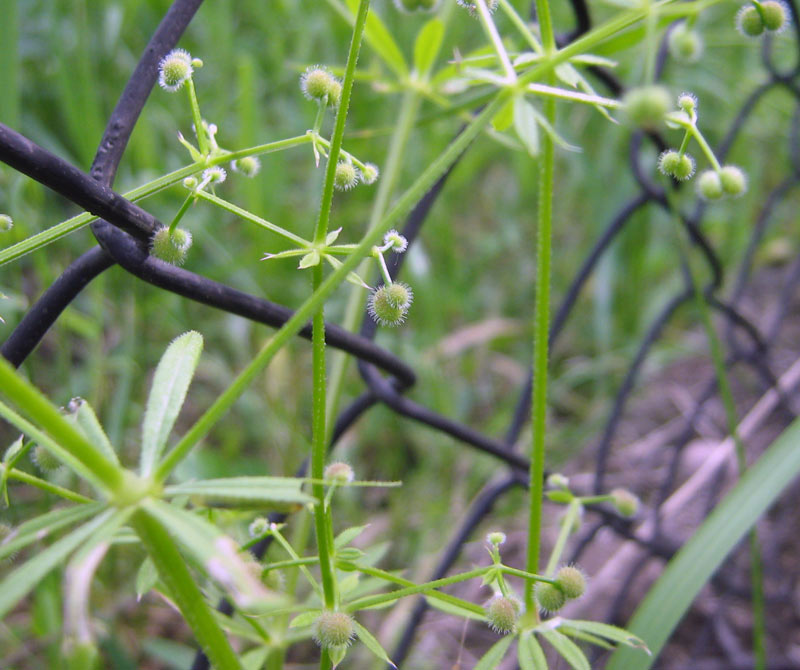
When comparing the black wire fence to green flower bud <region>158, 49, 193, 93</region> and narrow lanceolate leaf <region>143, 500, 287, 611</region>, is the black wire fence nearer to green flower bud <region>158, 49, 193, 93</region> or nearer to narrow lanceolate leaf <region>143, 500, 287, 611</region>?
green flower bud <region>158, 49, 193, 93</region>

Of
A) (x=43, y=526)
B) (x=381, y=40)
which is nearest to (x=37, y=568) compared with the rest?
(x=43, y=526)

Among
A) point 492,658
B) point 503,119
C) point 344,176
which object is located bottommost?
point 492,658

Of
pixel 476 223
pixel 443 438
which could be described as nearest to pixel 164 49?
pixel 443 438

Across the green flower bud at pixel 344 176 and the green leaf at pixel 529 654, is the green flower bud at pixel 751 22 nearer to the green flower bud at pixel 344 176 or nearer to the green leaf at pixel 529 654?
the green flower bud at pixel 344 176

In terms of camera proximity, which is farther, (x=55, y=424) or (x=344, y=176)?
(x=344, y=176)

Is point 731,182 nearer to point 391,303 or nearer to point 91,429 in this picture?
point 391,303

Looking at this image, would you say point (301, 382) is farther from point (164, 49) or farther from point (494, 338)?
point (164, 49)
